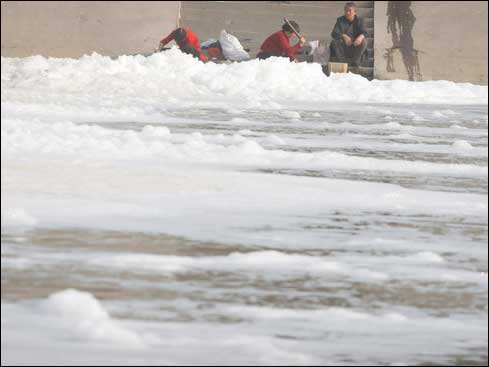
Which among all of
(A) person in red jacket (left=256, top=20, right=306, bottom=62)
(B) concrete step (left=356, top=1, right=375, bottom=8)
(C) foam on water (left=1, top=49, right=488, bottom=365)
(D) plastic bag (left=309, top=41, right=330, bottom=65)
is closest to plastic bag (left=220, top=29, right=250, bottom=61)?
(A) person in red jacket (left=256, top=20, right=306, bottom=62)

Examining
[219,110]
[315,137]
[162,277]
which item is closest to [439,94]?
[219,110]

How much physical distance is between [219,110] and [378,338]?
941 cm

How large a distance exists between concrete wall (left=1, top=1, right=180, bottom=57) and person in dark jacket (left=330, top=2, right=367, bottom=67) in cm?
356

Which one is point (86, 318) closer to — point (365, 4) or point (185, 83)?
point (185, 83)

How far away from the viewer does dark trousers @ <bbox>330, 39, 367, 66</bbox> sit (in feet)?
65.0

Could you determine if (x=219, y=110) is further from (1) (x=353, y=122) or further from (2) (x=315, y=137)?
(2) (x=315, y=137)

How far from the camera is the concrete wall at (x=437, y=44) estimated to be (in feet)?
72.1

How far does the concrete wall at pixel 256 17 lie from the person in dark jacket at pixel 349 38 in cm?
286

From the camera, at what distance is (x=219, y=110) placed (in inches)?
534

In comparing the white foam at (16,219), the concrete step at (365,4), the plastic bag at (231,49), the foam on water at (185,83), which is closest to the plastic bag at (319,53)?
the plastic bag at (231,49)

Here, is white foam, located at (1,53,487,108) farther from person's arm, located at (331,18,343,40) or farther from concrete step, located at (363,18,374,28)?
concrete step, located at (363,18,374,28)

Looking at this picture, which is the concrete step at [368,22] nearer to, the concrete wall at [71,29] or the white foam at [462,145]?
the concrete wall at [71,29]

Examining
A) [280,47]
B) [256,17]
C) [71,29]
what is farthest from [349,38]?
[71,29]

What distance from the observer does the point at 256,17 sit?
23.2 meters
